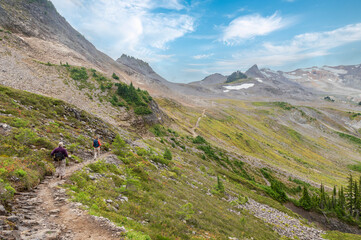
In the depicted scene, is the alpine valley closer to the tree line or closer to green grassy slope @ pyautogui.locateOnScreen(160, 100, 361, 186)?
the tree line

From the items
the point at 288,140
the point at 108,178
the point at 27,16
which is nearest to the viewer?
the point at 108,178

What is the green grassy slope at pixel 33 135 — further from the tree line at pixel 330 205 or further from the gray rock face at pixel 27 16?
the gray rock face at pixel 27 16

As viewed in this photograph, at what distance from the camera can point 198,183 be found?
27.7 metres

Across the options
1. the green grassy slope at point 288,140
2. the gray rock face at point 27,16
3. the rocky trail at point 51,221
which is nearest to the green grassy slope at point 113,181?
the rocky trail at point 51,221

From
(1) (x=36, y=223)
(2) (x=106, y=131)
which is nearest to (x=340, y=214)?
(2) (x=106, y=131)

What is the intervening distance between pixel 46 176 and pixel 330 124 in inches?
10096

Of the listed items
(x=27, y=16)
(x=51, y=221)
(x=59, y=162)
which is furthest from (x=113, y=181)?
(x=27, y=16)

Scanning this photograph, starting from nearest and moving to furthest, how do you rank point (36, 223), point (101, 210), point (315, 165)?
point (36, 223) < point (101, 210) < point (315, 165)

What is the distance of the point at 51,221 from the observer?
8398 mm

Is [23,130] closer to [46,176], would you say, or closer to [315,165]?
[46,176]

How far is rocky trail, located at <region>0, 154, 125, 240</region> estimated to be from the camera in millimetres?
7254

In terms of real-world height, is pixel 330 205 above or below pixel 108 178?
below

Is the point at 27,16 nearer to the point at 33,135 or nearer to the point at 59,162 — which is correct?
the point at 33,135

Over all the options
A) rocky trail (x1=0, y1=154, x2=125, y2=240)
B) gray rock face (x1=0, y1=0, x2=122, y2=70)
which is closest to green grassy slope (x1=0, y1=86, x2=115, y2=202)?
rocky trail (x1=0, y1=154, x2=125, y2=240)
